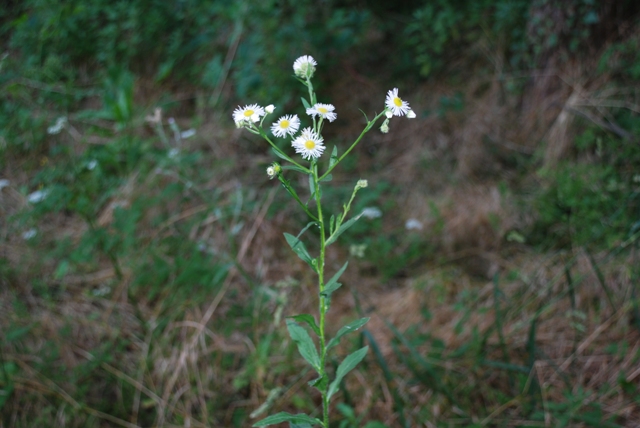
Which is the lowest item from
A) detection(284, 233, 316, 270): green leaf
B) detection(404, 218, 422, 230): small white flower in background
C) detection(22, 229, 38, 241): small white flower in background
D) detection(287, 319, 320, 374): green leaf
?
detection(22, 229, 38, 241): small white flower in background

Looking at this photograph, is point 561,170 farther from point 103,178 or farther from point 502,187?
point 103,178

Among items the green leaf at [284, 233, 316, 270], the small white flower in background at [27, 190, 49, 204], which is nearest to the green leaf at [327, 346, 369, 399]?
the green leaf at [284, 233, 316, 270]

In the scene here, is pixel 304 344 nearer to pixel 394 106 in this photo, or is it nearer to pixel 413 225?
pixel 394 106

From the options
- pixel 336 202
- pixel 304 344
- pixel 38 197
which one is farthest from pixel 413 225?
pixel 38 197

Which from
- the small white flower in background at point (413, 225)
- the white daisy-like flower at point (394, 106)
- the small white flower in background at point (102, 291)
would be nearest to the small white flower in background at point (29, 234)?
the small white flower in background at point (102, 291)

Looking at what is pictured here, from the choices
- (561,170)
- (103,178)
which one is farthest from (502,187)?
(103,178)

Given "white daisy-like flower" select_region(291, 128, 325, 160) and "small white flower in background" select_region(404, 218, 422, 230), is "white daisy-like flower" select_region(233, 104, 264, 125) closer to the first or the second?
"white daisy-like flower" select_region(291, 128, 325, 160)

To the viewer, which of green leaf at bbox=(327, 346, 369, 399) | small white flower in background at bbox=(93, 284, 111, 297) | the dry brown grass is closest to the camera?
green leaf at bbox=(327, 346, 369, 399)
